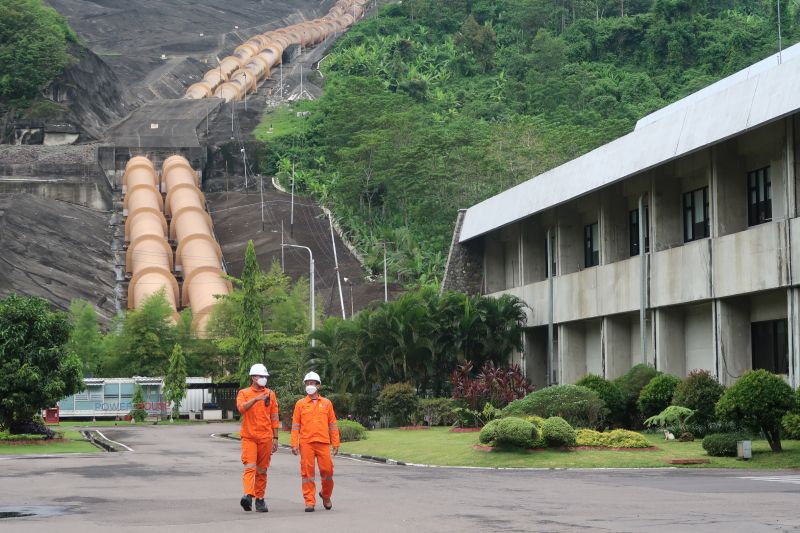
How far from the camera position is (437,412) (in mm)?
42281

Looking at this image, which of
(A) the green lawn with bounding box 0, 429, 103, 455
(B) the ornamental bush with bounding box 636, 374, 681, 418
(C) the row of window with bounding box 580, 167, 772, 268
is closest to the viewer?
(C) the row of window with bounding box 580, 167, 772, 268

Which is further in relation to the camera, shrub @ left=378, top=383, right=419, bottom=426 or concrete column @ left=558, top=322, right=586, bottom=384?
concrete column @ left=558, top=322, right=586, bottom=384

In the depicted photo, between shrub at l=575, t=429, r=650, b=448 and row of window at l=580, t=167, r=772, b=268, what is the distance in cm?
849

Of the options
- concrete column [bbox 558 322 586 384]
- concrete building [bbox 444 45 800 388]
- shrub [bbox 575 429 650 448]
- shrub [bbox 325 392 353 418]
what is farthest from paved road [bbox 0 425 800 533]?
concrete column [bbox 558 322 586 384]

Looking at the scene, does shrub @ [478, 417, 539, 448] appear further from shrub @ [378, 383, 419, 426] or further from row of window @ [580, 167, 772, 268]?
shrub @ [378, 383, 419, 426]

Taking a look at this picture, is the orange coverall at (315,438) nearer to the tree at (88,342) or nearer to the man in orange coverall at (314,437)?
the man in orange coverall at (314,437)

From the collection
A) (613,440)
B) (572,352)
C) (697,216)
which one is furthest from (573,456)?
(572,352)

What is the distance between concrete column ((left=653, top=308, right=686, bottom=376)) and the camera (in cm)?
3672

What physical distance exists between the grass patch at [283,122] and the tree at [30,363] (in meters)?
91.0

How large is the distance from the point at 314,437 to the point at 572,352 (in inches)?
1158

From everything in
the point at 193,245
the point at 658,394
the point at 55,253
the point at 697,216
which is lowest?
the point at 658,394

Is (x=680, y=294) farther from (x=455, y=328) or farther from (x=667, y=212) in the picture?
(x=455, y=328)

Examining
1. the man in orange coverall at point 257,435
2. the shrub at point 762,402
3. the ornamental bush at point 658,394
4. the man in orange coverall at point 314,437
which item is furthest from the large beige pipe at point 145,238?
the man in orange coverall at point 314,437

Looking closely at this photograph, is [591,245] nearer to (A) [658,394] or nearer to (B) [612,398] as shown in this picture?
(B) [612,398]
